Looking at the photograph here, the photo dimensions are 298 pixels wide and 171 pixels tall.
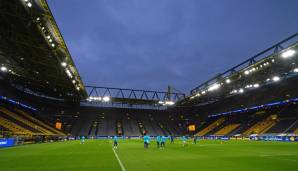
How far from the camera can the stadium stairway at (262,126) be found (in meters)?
68.3

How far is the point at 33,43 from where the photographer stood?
37594 mm

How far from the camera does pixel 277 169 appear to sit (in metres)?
14.0

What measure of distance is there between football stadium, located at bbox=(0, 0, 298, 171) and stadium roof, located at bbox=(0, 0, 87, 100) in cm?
14

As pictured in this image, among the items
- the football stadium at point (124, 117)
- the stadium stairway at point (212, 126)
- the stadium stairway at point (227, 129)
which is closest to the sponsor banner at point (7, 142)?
the football stadium at point (124, 117)

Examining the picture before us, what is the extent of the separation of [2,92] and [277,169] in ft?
230

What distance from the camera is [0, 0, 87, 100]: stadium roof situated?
2898 cm

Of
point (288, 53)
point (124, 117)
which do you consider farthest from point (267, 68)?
point (124, 117)

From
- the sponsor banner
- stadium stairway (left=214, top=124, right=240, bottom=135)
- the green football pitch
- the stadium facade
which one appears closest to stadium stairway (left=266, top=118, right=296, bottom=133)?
the stadium facade

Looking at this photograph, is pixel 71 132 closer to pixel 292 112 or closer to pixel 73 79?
pixel 73 79

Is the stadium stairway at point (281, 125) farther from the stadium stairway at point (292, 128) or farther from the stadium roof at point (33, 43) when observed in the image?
the stadium roof at point (33, 43)

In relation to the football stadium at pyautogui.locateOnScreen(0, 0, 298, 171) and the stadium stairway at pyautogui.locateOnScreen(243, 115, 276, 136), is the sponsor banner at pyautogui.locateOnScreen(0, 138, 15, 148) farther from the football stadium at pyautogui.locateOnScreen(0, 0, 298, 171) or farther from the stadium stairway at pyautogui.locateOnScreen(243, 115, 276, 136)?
the stadium stairway at pyautogui.locateOnScreen(243, 115, 276, 136)

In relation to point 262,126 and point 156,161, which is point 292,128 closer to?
point 262,126

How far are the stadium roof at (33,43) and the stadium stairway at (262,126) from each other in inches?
1898

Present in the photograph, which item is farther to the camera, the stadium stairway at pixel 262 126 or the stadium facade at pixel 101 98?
the stadium stairway at pixel 262 126
